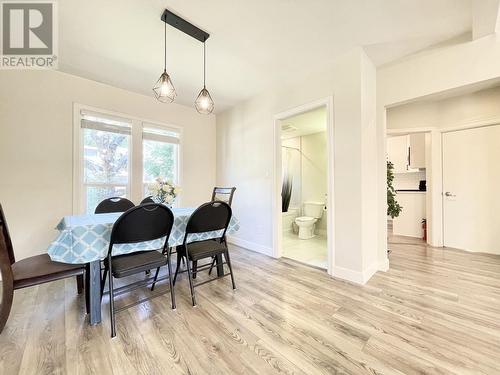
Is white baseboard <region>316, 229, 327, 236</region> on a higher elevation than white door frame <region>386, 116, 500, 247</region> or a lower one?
lower

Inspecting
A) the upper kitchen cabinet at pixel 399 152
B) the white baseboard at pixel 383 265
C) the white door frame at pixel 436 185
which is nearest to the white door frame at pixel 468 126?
the white door frame at pixel 436 185

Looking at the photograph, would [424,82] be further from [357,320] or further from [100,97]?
[100,97]

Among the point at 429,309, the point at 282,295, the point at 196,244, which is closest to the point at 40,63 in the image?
the point at 196,244

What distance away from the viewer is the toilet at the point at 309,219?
14.5 feet

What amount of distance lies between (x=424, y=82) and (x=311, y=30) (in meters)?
1.51

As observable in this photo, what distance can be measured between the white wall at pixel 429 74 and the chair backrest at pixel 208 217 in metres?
2.06

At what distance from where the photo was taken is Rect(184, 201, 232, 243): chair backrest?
6.44ft

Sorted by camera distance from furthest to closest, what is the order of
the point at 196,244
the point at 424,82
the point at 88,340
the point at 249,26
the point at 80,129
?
the point at 80,129 < the point at 424,82 < the point at 196,244 < the point at 249,26 < the point at 88,340

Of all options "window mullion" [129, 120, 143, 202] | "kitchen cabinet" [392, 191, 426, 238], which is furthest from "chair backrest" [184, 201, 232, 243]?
"kitchen cabinet" [392, 191, 426, 238]

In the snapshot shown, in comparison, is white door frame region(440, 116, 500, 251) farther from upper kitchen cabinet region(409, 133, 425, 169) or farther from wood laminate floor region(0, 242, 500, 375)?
wood laminate floor region(0, 242, 500, 375)

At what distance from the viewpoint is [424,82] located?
8.10ft

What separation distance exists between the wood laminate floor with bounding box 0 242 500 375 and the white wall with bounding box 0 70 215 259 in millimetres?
888

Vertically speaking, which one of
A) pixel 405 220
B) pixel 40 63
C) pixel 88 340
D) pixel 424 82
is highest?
pixel 40 63

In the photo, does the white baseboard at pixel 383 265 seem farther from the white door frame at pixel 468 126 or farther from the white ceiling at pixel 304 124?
the white ceiling at pixel 304 124
